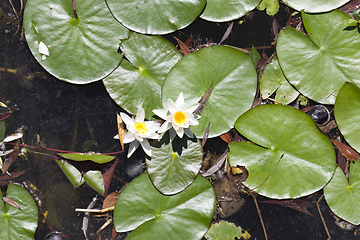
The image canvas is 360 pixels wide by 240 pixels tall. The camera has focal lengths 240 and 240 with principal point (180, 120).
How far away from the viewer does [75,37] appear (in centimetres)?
198

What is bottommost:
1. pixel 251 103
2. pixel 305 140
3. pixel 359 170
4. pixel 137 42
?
pixel 359 170

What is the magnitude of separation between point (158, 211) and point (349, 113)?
1.87 meters

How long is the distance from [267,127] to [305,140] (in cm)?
34

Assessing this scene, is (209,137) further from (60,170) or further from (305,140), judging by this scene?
(60,170)

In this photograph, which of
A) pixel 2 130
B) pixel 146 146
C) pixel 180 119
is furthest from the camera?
pixel 2 130

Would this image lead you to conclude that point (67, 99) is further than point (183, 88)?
Yes

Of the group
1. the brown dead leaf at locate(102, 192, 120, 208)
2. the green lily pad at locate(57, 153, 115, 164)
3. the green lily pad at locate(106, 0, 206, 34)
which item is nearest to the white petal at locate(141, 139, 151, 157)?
the green lily pad at locate(57, 153, 115, 164)

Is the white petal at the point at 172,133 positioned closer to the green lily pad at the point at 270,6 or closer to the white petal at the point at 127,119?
the white petal at the point at 127,119

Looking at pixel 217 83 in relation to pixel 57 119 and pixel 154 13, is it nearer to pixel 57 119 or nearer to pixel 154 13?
pixel 154 13

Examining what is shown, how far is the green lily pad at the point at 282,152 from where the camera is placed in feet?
6.69

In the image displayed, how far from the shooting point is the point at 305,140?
2.04 metres

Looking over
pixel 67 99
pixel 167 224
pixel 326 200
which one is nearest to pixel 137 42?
pixel 67 99

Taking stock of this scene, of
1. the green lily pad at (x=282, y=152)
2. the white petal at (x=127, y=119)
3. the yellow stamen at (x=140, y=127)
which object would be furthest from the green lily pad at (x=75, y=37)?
the green lily pad at (x=282, y=152)

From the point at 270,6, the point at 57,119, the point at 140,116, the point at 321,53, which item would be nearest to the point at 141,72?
the point at 140,116
